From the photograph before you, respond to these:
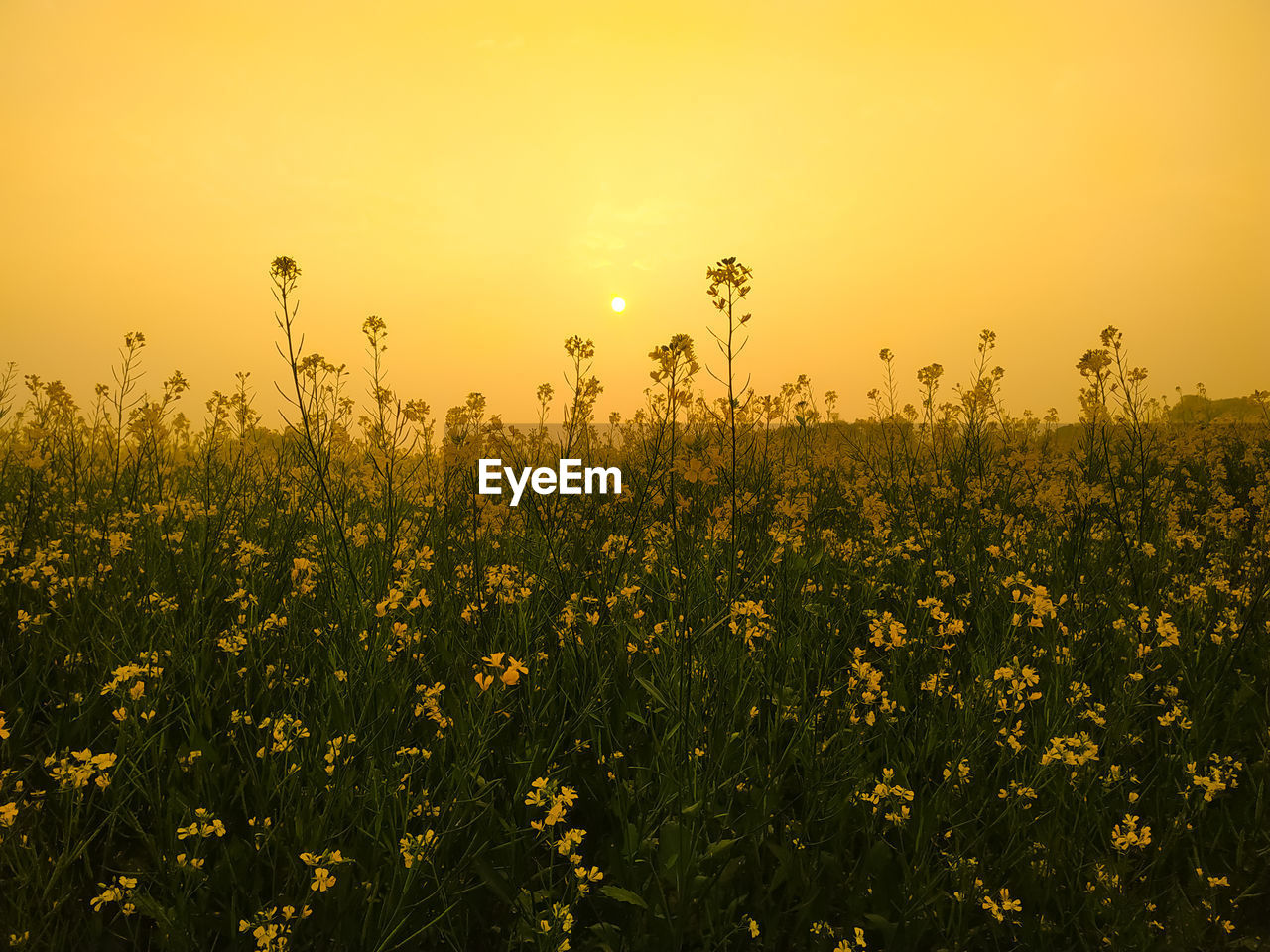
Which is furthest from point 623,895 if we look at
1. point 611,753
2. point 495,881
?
point 611,753

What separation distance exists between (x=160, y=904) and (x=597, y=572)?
2.52 meters

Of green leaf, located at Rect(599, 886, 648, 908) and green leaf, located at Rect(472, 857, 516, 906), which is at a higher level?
green leaf, located at Rect(599, 886, 648, 908)

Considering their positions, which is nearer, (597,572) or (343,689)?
(343,689)

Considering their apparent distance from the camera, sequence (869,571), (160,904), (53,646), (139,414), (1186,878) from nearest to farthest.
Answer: (160,904), (1186,878), (53,646), (869,571), (139,414)

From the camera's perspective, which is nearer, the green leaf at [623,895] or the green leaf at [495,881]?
the green leaf at [623,895]

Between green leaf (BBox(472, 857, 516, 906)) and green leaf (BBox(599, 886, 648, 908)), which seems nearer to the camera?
green leaf (BBox(599, 886, 648, 908))

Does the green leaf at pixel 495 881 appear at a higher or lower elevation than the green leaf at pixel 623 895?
lower

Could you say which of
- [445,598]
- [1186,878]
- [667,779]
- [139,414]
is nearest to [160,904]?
[667,779]

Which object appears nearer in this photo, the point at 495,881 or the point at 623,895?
the point at 623,895

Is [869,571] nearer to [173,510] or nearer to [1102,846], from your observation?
[1102,846]

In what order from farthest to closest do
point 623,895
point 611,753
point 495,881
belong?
point 611,753 < point 495,881 < point 623,895

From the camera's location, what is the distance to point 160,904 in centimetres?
197

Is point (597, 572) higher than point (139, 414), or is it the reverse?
point (139, 414)

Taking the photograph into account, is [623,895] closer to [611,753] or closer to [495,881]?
[495,881]
